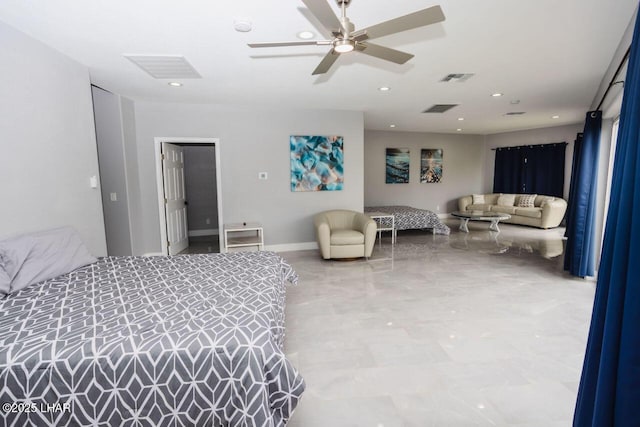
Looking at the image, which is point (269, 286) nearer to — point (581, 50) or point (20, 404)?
point (20, 404)

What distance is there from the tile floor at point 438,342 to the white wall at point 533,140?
4.16m

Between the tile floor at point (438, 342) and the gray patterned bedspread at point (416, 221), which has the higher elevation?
the gray patterned bedspread at point (416, 221)

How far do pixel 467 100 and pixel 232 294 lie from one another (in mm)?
4642

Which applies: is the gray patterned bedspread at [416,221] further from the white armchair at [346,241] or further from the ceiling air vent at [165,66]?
the ceiling air vent at [165,66]

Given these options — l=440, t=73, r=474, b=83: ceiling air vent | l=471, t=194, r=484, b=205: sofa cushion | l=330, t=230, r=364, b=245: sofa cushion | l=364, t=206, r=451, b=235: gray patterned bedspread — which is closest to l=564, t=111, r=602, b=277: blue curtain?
l=440, t=73, r=474, b=83: ceiling air vent

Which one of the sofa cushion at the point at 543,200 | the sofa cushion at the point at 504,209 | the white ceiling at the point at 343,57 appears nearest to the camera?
the white ceiling at the point at 343,57

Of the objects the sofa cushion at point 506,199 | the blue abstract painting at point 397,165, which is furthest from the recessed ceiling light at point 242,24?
the sofa cushion at point 506,199

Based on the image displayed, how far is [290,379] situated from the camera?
1497 millimetres

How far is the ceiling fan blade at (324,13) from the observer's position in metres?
1.61

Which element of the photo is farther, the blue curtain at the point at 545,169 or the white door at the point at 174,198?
the blue curtain at the point at 545,169

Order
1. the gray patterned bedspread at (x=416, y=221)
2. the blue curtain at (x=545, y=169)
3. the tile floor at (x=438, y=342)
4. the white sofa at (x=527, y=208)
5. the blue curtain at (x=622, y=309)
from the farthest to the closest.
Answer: the blue curtain at (x=545, y=169) → the white sofa at (x=527, y=208) → the gray patterned bedspread at (x=416, y=221) → the tile floor at (x=438, y=342) → the blue curtain at (x=622, y=309)

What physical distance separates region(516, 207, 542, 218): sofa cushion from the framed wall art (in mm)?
2199

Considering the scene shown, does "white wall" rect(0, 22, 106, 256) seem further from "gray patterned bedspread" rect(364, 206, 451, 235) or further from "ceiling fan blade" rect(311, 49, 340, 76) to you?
"gray patterned bedspread" rect(364, 206, 451, 235)

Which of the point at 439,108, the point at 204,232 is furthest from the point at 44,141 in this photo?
the point at 439,108
